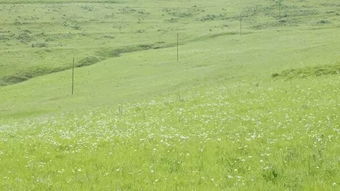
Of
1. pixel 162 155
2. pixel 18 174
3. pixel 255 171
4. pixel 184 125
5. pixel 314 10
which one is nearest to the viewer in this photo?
pixel 255 171

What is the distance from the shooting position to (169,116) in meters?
26.8

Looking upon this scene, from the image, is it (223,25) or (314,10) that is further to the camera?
(314,10)

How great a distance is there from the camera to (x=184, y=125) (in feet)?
73.8

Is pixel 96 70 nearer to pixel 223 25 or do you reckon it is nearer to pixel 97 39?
pixel 97 39

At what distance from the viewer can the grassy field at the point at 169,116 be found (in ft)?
42.5

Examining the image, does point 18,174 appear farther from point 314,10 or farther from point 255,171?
point 314,10

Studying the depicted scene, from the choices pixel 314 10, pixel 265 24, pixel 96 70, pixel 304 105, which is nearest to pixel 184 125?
pixel 304 105

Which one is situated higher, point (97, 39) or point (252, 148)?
point (252, 148)

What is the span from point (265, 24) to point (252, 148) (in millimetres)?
130545

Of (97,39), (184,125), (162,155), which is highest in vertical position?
(162,155)

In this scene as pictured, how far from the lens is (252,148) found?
50.6 ft

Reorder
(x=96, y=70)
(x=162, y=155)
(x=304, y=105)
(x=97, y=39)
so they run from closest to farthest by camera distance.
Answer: (x=162, y=155) → (x=304, y=105) → (x=96, y=70) → (x=97, y=39)

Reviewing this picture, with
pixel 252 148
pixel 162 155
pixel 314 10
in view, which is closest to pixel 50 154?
pixel 162 155

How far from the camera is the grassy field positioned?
42.5ft
